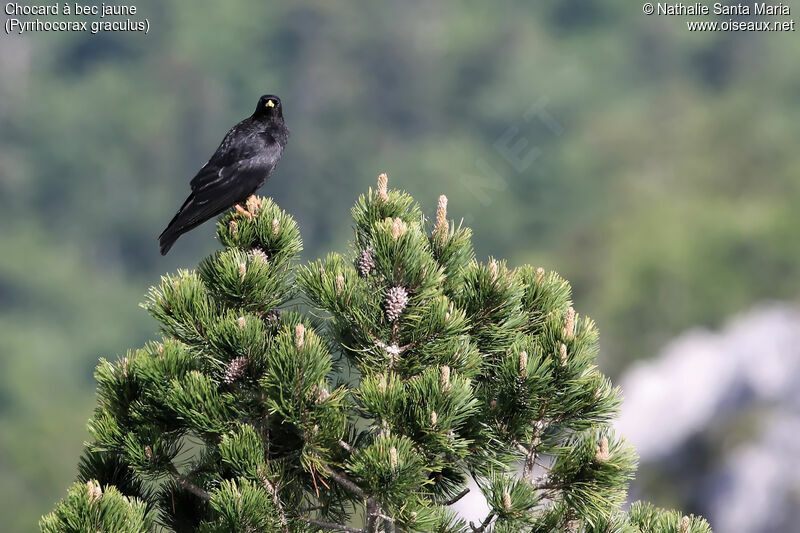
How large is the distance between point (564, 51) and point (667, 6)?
19.8 m

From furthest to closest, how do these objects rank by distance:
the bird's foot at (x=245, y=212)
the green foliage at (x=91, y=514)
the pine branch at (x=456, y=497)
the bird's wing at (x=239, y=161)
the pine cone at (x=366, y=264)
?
1. the bird's wing at (x=239, y=161)
2. the bird's foot at (x=245, y=212)
3. the pine branch at (x=456, y=497)
4. the pine cone at (x=366, y=264)
5. the green foliage at (x=91, y=514)

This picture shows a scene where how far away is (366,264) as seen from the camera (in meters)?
6.25

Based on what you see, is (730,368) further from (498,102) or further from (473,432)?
(473,432)

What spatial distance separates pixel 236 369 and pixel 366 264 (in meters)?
1.01

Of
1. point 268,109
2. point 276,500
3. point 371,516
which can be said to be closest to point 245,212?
point 276,500

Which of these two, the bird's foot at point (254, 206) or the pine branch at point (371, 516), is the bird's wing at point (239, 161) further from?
the pine branch at point (371, 516)

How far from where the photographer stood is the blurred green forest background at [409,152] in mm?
126125

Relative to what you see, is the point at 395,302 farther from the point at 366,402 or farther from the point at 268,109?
the point at 268,109

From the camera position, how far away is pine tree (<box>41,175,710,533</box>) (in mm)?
5723

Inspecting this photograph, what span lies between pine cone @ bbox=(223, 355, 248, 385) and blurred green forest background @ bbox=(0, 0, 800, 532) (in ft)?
338

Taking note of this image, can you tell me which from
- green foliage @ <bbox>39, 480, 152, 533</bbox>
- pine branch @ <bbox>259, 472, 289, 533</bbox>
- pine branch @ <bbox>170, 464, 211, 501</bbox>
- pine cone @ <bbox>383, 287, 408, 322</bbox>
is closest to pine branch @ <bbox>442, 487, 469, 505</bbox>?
pine branch @ <bbox>259, 472, 289, 533</bbox>

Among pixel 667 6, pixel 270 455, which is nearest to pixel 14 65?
pixel 667 6

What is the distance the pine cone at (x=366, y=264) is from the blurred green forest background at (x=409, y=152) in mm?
103148

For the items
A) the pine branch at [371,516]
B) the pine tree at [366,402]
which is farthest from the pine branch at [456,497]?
the pine branch at [371,516]
